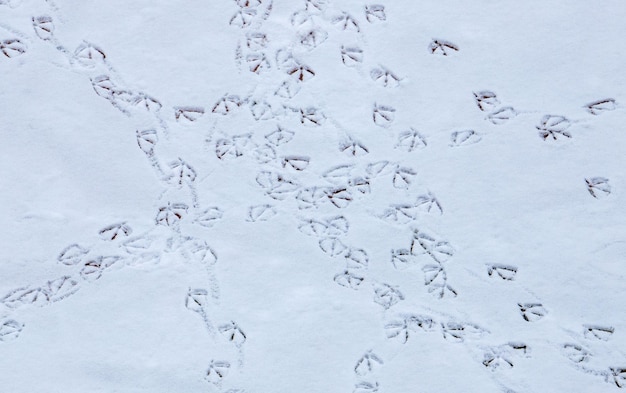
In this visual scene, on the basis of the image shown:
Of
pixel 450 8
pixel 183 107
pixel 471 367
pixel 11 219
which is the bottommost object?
pixel 471 367

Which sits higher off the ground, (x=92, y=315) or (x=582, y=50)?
(x=582, y=50)

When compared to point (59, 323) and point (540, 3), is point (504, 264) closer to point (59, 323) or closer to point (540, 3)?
point (540, 3)

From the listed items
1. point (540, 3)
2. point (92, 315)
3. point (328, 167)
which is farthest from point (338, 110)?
point (92, 315)

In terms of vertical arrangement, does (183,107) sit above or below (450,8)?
below

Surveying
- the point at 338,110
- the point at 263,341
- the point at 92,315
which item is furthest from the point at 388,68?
the point at 92,315

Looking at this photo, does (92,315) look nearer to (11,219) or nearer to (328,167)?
(11,219)

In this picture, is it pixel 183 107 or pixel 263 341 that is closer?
pixel 263 341
